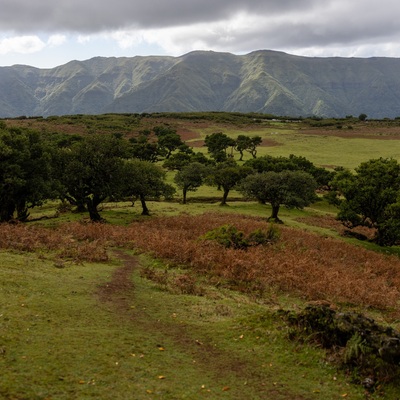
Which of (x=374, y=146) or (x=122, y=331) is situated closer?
(x=122, y=331)

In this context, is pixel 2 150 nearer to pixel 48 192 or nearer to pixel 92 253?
pixel 48 192

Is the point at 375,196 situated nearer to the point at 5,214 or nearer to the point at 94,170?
the point at 94,170

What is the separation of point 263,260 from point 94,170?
2479cm

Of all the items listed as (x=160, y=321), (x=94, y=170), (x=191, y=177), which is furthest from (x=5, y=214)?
(x=191, y=177)

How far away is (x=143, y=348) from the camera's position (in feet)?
39.6

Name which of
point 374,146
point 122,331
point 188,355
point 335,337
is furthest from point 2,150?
point 374,146

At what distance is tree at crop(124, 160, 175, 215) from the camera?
47.7 meters

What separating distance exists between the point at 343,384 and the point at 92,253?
55.8ft

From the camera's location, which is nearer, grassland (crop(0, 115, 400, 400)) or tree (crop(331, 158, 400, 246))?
grassland (crop(0, 115, 400, 400))

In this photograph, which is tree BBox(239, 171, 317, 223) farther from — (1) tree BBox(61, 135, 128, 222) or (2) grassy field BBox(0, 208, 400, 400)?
(2) grassy field BBox(0, 208, 400, 400)

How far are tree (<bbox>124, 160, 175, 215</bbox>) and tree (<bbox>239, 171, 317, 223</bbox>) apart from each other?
1126 cm

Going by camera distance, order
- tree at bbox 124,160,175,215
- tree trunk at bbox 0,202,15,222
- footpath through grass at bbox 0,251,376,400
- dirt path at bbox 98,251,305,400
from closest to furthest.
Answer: footpath through grass at bbox 0,251,376,400 < dirt path at bbox 98,251,305,400 < tree trunk at bbox 0,202,15,222 < tree at bbox 124,160,175,215

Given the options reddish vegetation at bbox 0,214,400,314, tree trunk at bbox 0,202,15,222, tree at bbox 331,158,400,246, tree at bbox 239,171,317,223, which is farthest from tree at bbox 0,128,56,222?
tree at bbox 331,158,400,246

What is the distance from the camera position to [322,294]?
20.6 metres
